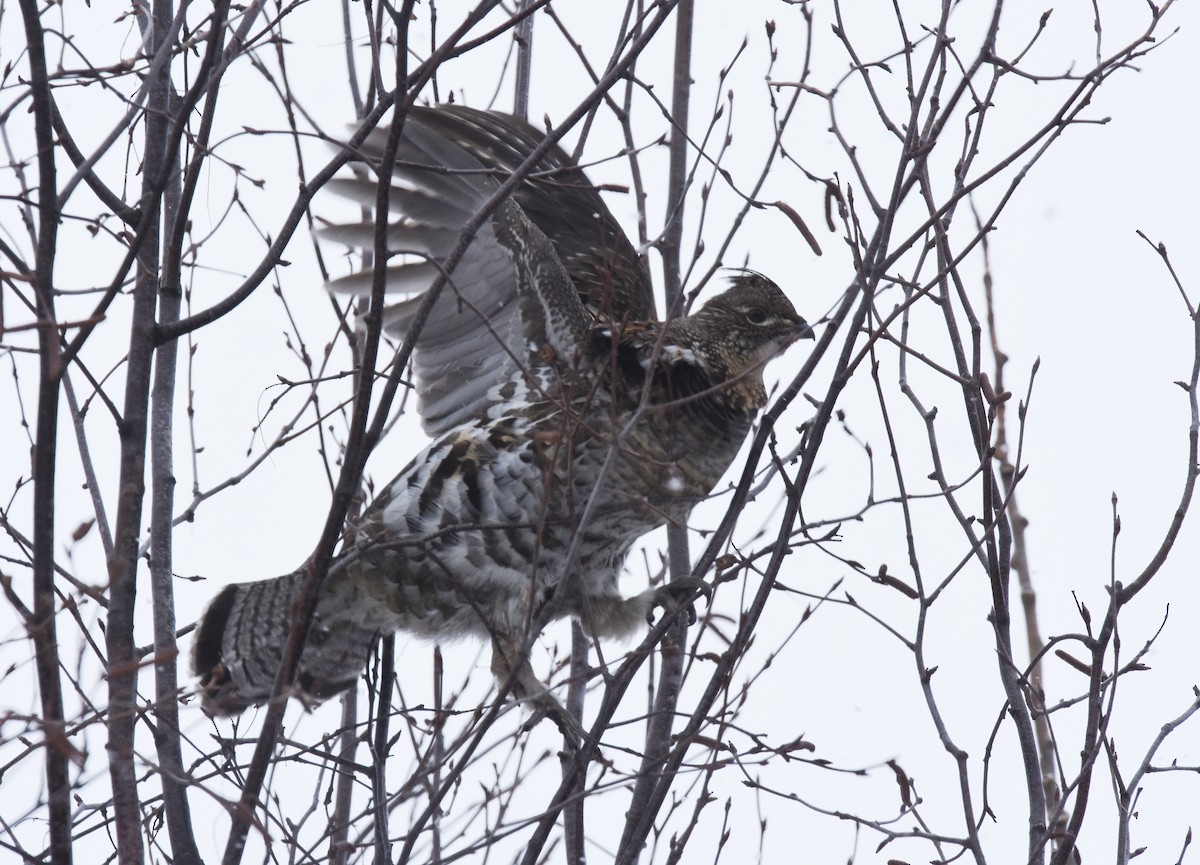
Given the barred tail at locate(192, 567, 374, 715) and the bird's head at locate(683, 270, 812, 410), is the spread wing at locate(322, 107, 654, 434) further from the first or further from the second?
the barred tail at locate(192, 567, 374, 715)

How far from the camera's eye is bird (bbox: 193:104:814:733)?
4320mm

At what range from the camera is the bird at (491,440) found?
432cm

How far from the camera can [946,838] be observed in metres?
3.11

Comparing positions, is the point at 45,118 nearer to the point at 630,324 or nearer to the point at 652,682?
the point at 630,324

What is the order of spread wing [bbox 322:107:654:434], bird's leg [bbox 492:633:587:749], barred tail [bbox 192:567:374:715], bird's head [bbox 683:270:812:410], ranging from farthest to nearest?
bird's head [bbox 683:270:812:410] < spread wing [bbox 322:107:654:434] < barred tail [bbox 192:567:374:715] < bird's leg [bbox 492:633:587:749]

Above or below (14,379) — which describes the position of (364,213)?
above

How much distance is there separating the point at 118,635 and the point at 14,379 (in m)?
1.99

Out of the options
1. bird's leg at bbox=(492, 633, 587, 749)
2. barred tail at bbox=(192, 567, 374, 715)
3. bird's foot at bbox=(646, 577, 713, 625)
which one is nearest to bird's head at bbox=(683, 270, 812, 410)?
bird's foot at bbox=(646, 577, 713, 625)

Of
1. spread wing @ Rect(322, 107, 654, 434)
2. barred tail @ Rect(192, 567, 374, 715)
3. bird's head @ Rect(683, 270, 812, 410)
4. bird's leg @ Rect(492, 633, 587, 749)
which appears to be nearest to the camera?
bird's leg @ Rect(492, 633, 587, 749)

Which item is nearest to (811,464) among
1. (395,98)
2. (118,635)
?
(395,98)

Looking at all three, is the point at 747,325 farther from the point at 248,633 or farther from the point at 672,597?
the point at 248,633

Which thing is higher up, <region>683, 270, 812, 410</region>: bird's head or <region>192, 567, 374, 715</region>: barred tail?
<region>683, 270, 812, 410</region>: bird's head

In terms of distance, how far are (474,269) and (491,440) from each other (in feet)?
2.14

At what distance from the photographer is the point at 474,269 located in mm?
4715
